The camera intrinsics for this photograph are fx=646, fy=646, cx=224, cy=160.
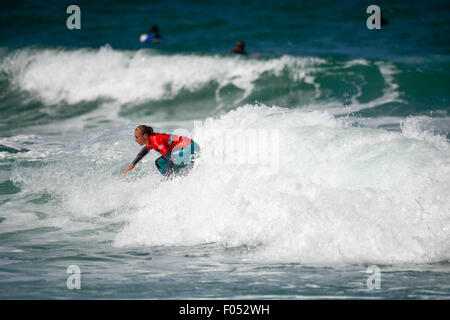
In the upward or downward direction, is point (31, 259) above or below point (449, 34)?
below

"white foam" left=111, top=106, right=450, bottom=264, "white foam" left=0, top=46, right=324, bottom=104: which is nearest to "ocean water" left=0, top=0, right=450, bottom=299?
"white foam" left=111, top=106, right=450, bottom=264

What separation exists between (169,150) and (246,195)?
1283mm

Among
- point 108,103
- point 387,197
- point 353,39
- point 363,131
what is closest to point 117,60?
A: point 108,103

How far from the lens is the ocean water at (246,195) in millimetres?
5719

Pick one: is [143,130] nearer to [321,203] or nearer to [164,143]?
[164,143]

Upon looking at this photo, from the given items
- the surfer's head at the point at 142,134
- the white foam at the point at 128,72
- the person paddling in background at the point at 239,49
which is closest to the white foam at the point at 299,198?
the surfer's head at the point at 142,134

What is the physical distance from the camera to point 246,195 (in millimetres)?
7320

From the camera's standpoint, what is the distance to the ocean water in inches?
225

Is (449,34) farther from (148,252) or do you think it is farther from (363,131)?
(148,252)

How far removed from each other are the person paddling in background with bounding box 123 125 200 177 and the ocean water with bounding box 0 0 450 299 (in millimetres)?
182

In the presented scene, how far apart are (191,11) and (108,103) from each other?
320 inches

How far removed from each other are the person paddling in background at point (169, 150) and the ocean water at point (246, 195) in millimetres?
182

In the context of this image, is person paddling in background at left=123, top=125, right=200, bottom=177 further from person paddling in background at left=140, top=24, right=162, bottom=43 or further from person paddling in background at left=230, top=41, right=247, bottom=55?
person paddling in background at left=140, top=24, right=162, bottom=43

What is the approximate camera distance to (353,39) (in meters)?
21.2
